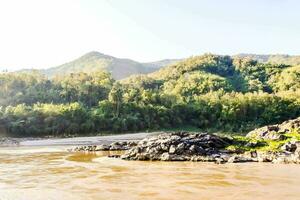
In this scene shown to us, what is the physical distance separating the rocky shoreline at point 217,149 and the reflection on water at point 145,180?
71.7 inches

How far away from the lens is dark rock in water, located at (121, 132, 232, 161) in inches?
1390

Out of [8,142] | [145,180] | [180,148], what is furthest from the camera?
[8,142]

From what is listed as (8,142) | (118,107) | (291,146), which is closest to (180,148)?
(291,146)

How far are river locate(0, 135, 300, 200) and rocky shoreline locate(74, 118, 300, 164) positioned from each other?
173cm

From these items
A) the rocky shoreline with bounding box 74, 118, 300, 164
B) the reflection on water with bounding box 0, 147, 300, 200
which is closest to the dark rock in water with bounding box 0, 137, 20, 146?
the reflection on water with bounding box 0, 147, 300, 200

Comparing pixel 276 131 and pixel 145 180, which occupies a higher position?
pixel 276 131

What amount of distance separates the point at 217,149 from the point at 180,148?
338 centimetres

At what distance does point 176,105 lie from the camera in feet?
313

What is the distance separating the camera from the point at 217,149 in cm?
3738

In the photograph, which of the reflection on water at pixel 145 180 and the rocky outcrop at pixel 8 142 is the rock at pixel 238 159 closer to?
the reflection on water at pixel 145 180

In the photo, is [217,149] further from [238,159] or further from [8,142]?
[8,142]

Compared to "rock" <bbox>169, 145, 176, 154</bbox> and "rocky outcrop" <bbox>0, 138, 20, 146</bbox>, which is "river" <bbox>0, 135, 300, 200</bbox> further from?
"rocky outcrop" <bbox>0, 138, 20, 146</bbox>

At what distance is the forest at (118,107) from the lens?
255 feet

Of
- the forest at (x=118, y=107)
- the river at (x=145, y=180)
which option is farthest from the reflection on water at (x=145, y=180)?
the forest at (x=118, y=107)
